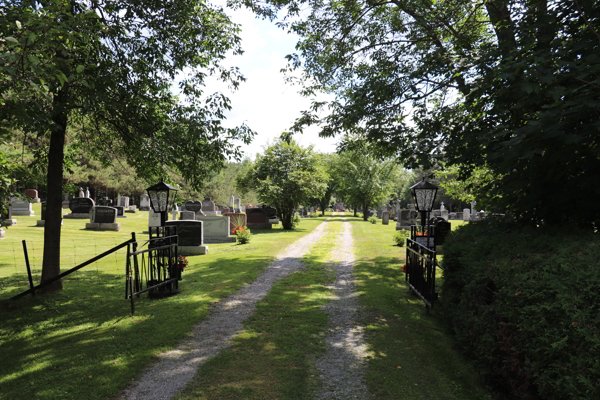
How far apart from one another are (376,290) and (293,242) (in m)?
11.0

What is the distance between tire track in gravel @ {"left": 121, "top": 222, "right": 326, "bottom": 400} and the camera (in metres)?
4.39

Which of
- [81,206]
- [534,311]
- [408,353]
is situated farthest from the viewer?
[81,206]

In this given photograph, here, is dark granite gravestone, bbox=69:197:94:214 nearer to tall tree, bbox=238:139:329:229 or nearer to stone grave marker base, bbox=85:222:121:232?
stone grave marker base, bbox=85:222:121:232

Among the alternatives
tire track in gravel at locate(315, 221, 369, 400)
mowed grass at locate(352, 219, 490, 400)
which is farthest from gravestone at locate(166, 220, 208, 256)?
mowed grass at locate(352, 219, 490, 400)

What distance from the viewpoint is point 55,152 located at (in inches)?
348

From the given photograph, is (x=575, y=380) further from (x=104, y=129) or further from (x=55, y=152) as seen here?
(x=104, y=129)

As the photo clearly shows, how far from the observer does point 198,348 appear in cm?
560

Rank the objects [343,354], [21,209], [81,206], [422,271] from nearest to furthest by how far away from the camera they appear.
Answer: [343,354], [422,271], [21,209], [81,206]

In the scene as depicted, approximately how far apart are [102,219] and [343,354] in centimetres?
2124

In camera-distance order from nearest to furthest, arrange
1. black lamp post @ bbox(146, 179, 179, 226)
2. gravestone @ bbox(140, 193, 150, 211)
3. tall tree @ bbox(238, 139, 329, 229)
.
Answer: black lamp post @ bbox(146, 179, 179, 226) < tall tree @ bbox(238, 139, 329, 229) < gravestone @ bbox(140, 193, 150, 211)

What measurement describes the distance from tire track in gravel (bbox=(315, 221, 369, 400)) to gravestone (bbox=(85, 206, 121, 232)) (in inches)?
708

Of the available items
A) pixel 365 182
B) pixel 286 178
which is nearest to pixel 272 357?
pixel 286 178

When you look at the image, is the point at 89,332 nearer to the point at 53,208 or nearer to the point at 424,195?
the point at 53,208

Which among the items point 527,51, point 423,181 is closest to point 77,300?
point 423,181
